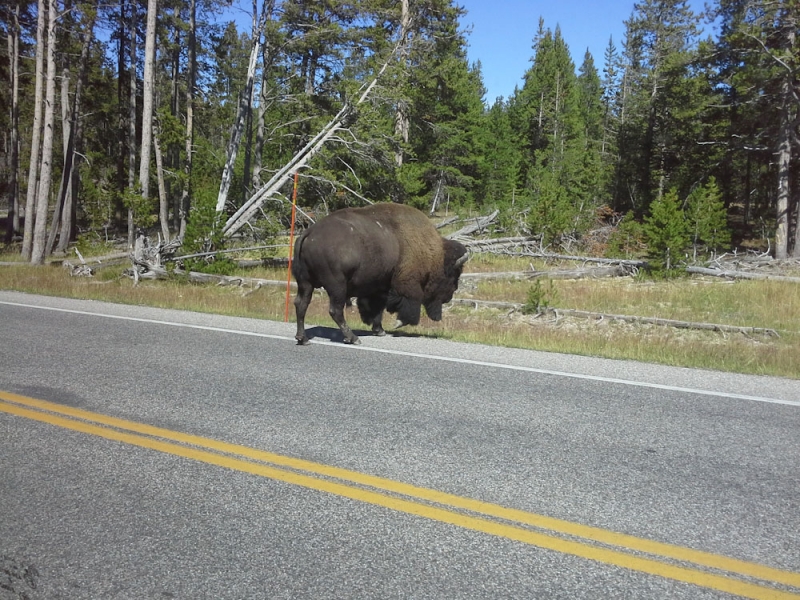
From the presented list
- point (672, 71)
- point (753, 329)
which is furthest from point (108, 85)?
point (753, 329)

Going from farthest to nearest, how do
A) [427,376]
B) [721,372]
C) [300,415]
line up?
[721,372]
[427,376]
[300,415]

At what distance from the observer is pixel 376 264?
29.3ft

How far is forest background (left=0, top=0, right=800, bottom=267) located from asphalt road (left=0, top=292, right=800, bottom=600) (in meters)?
13.5

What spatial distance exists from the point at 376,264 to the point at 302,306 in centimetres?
122

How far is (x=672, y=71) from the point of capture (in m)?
30.6

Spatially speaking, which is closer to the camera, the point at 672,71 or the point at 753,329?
the point at 753,329

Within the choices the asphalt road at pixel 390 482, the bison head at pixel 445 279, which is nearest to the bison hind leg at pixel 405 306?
the bison head at pixel 445 279

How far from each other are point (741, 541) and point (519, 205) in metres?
23.9

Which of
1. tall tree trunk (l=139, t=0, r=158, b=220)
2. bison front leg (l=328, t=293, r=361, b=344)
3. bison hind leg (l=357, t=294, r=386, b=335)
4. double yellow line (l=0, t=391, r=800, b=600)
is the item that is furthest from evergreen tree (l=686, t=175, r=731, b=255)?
double yellow line (l=0, t=391, r=800, b=600)

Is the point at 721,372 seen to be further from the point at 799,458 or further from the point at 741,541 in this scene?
the point at 741,541

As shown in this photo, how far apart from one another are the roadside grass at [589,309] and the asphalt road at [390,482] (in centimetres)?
247

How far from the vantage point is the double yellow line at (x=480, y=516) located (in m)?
2.85

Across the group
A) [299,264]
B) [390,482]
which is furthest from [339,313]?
[390,482]

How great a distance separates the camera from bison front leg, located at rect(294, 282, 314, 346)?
327 inches
